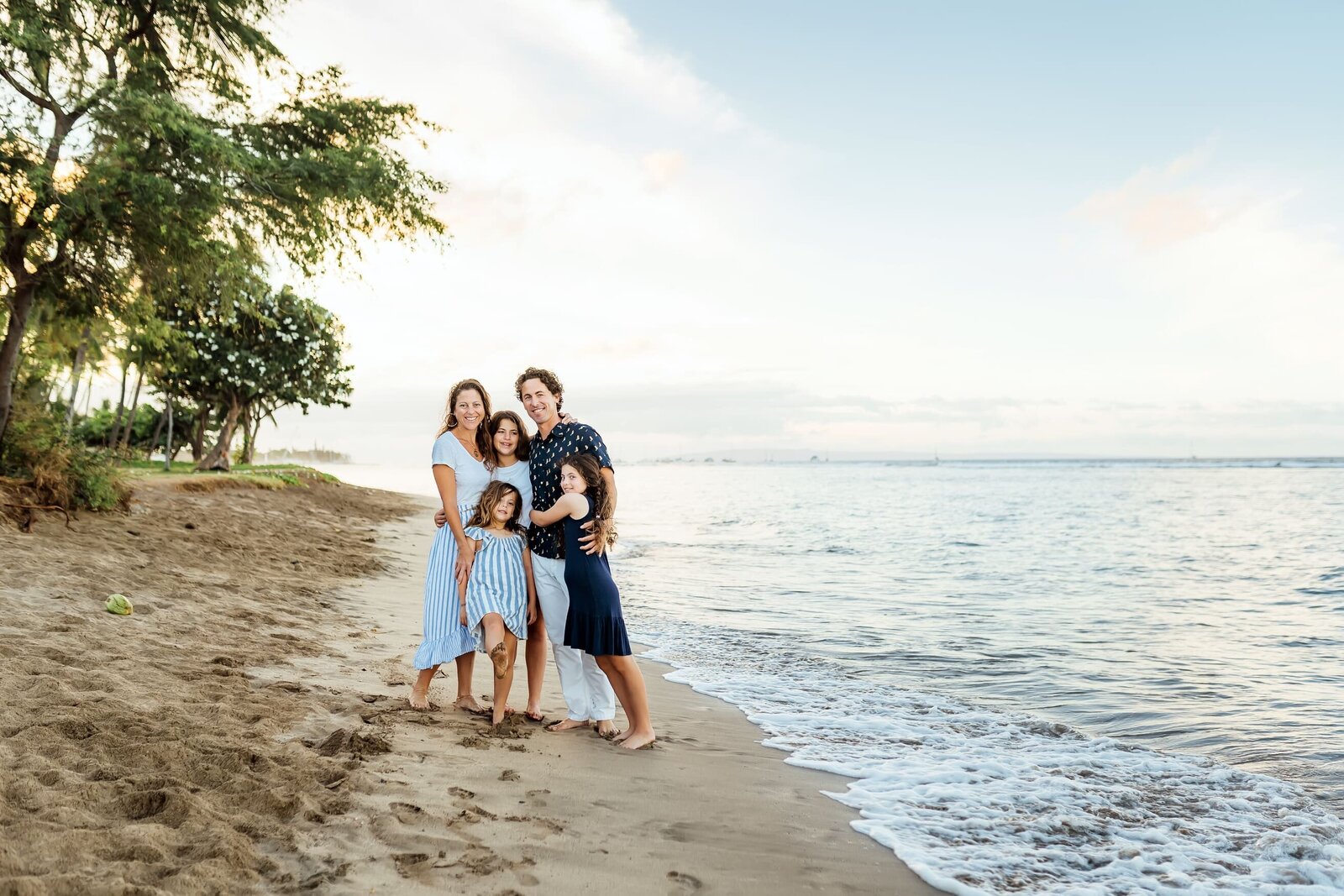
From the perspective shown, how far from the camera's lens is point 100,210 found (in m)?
11.4

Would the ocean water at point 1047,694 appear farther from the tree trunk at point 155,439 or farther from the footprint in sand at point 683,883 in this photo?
the tree trunk at point 155,439

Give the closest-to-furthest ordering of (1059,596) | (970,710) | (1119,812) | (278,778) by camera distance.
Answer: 1. (278,778)
2. (1119,812)
3. (970,710)
4. (1059,596)

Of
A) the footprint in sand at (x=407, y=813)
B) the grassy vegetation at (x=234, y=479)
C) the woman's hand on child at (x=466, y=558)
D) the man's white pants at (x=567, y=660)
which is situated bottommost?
the grassy vegetation at (x=234, y=479)

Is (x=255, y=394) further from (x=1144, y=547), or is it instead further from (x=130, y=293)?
(x=1144, y=547)

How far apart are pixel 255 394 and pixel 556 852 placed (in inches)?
1242

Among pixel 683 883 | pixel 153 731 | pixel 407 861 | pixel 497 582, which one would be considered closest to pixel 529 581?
pixel 497 582

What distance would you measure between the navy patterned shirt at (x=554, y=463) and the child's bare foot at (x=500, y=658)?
1.96 ft

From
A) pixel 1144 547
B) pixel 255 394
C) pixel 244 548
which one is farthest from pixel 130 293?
pixel 1144 547

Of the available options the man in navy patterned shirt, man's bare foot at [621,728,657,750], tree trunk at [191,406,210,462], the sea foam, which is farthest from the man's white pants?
tree trunk at [191,406,210,462]

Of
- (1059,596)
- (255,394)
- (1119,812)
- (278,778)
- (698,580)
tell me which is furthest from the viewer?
(255,394)

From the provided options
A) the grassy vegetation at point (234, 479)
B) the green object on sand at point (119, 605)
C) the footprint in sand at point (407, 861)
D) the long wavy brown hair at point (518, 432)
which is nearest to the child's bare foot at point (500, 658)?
the long wavy brown hair at point (518, 432)

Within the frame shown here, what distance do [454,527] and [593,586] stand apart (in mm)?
917

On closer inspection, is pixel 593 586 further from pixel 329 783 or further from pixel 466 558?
pixel 329 783

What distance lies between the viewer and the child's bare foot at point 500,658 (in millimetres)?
5090
